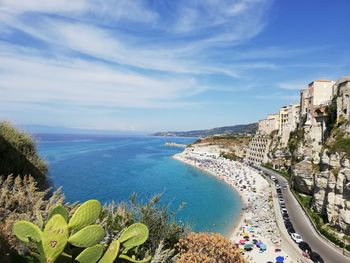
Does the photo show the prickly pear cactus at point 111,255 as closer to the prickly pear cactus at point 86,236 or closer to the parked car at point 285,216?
the prickly pear cactus at point 86,236

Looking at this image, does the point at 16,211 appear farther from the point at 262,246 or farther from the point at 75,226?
the point at 262,246

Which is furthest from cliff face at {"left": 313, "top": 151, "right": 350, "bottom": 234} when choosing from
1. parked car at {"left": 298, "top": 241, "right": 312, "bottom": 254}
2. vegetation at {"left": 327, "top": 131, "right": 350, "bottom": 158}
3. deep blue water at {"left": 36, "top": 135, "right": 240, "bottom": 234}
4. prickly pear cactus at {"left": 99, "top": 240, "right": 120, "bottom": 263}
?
prickly pear cactus at {"left": 99, "top": 240, "right": 120, "bottom": 263}

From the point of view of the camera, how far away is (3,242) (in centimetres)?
534

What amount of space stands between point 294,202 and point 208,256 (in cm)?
3375

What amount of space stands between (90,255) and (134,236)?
50.4 inches

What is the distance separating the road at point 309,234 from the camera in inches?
888

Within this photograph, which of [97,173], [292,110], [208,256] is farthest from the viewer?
[97,173]

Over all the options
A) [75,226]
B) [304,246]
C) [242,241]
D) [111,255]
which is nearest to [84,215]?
[75,226]

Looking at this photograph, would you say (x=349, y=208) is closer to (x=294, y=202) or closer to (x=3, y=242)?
(x=294, y=202)

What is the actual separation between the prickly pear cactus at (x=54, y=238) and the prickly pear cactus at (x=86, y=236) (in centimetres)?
21

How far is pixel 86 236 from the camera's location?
16.6 feet

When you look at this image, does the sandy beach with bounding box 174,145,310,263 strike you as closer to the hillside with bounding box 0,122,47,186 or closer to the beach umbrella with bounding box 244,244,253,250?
the beach umbrella with bounding box 244,244,253,250

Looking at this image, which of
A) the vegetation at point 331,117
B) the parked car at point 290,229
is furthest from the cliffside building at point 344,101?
the parked car at point 290,229

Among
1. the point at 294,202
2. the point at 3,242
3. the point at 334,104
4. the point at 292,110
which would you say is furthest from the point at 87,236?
the point at 292,110
